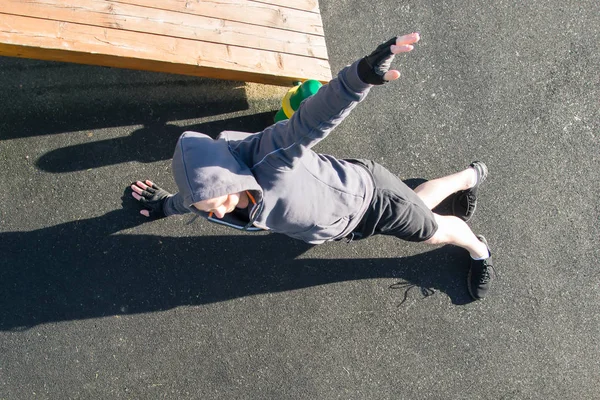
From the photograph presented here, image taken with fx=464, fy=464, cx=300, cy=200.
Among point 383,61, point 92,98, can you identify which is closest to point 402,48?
point 383,61

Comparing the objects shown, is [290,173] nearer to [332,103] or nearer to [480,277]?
[332,103]

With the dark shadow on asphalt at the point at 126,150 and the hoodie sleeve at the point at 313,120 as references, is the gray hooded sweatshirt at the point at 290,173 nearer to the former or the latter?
the hoodie sleeve at the point at 313,120

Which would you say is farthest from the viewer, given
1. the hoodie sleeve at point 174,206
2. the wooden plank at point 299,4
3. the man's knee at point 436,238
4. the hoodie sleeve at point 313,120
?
the wooden plank at point 299,4

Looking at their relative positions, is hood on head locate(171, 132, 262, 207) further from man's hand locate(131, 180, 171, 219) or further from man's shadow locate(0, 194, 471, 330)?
man's shadow locate(0, 194, 471, 330)

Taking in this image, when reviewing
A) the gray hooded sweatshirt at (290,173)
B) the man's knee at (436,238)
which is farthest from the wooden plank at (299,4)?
the man's knee at (436,238)

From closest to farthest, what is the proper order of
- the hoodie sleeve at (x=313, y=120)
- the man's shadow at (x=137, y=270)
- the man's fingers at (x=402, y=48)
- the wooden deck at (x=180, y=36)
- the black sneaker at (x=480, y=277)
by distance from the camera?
1. the man's fingers at (x=402, y=48)
2. the hoodie sleeve at (x=313, y=120)
3. the wooden deck at (x=180, y=36)
4. the man's shadow at (x=137, y=270)
5. the black sneaker at (x=480, y=277)

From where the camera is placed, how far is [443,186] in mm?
3275

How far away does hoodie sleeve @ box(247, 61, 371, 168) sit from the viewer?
1648 millimetres

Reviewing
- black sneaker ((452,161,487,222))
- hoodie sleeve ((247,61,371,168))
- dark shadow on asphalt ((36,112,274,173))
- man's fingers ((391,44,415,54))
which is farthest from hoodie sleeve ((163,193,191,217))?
black sneaker ((452,161,487,222))

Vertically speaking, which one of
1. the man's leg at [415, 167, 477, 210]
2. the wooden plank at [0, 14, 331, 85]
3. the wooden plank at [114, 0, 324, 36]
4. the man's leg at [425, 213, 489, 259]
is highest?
the wooden plank at [114, 0, 324, 36]

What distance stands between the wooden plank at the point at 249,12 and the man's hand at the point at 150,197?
117cm

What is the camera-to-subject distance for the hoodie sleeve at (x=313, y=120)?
1.65 m

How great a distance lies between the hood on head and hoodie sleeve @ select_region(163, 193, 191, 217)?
0.75 meters

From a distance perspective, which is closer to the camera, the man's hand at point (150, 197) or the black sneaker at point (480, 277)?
the man's hand at point (150, 197)
